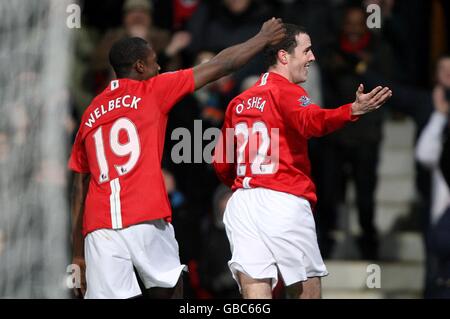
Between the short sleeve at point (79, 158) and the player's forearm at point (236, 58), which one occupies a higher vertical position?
the player's forearm at point (236, 58)

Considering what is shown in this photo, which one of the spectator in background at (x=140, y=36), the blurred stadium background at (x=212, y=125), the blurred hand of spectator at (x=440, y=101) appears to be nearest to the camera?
the blurred stadium background at (x=212, y=125)

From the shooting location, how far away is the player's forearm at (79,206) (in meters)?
8.92

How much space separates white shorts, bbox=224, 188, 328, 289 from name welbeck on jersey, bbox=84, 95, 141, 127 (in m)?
0.90

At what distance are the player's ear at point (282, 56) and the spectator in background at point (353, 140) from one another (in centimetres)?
300

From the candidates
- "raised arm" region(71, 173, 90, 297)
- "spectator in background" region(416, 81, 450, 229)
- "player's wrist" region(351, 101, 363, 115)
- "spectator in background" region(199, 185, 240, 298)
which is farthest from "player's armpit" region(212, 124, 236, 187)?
"spectator in background" region(416, 81, 450, 229)

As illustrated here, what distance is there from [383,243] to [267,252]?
3.79 m

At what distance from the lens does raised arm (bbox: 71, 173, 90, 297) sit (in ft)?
29.3

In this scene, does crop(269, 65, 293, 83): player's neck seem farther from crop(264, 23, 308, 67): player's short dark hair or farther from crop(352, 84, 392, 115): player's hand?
crop(352, 84, 392, 115): player's hand

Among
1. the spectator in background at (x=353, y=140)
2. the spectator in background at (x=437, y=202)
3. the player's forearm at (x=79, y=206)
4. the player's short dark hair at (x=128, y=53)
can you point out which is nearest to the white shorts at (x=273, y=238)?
the player's forearm at (x=79, y=206)

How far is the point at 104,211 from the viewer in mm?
8586

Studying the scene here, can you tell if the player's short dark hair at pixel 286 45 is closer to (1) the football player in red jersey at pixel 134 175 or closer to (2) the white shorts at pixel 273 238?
(1) the football player in red jersey at pixel 134 175

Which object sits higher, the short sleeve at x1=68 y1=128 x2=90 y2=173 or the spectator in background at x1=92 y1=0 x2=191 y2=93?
the spectator in background at x1=92 y1=0 x2=191 y2=93
